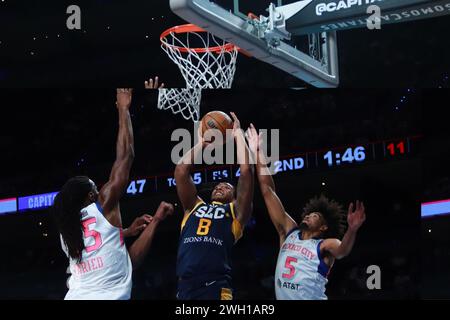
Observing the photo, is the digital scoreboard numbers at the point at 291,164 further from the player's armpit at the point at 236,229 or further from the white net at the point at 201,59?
the white net at the point at 201,59

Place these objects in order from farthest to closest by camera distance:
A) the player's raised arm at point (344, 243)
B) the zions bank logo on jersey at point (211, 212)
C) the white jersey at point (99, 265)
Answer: the player's raised arm at point (344, 243) < the zions bank logo on jersey at point (211, 212) < the white jersey at point (99, 265)

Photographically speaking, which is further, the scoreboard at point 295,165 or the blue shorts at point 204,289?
the scoreboard at point 295,165

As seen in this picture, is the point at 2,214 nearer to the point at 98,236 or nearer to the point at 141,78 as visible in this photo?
the point at 98,236

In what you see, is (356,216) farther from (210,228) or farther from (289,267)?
(210,228)

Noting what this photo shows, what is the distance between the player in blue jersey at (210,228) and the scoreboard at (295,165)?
0.31 ft

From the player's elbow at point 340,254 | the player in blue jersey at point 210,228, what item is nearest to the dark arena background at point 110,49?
the player in blue jersey at point 210,228

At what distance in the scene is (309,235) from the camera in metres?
5.59

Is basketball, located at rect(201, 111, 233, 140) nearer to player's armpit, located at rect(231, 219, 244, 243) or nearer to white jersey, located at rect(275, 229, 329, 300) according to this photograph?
player's armpit, located at rect(231, 219, 244, 243)

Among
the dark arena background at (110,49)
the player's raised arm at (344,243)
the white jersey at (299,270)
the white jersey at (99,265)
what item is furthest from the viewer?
the dark arena background at (110,49)

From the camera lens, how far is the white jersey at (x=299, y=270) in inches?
215

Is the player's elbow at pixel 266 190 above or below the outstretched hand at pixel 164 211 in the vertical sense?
above

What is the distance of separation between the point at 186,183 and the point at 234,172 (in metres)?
0.36

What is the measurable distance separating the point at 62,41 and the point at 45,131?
9.33 feet
